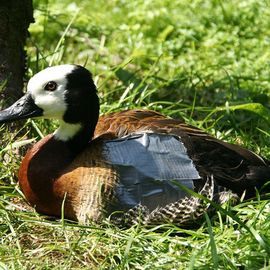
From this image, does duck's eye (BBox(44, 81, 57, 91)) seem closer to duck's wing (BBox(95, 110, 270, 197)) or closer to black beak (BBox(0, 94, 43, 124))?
black beak (BBox(0, 94, 43, 124))

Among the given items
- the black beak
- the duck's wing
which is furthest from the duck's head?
the duck's wing

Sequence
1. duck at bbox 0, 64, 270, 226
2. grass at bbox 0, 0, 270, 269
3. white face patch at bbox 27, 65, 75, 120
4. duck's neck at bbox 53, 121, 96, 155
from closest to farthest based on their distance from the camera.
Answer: grass at bbox 0, 0, 270, 269
duck at bbox 0, 64, 270, 226
white face patch at bbox 27, 65, 75, 120
duck's neck at bbox 53, 121, 96, 155

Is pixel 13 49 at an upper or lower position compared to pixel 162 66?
upper

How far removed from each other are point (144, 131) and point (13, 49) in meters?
1.09

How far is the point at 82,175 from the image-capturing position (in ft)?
14.0

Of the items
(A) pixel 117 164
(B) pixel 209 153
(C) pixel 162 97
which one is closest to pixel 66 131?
(A) pixel 117 164

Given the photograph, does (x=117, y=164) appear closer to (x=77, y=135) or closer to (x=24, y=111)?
(x=77, y=135)

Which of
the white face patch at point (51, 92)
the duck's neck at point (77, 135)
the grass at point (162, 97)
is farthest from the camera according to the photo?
the duck's neck at point (77, 135)

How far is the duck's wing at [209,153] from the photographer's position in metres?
4.36

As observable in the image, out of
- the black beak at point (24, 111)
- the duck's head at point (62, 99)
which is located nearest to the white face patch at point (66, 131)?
the duck's head at point (62, 99)

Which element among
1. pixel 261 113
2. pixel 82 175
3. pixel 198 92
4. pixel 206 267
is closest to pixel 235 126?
pixel 261 113

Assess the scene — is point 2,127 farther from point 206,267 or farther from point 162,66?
point 162,66

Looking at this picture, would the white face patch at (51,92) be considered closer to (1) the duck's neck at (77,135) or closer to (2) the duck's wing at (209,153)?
(1) the duck's neck at (77,135)

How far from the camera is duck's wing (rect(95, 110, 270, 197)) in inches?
172
